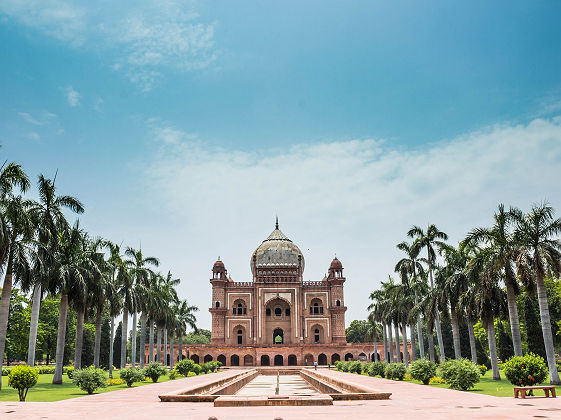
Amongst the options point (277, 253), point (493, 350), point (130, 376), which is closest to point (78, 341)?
point (130, 376)

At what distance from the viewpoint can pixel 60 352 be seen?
2459 cm

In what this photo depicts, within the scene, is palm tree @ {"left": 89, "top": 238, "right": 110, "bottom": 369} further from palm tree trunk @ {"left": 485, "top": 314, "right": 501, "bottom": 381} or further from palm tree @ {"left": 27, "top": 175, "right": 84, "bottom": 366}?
palm tree trunk @ {"left": 485, "top": 314, "right": 501, "bottom": 381}

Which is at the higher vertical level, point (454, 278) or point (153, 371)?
point (454, 278)

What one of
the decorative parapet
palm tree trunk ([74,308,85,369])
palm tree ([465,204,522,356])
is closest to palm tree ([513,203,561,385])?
palm tree ([465,204,522,356])

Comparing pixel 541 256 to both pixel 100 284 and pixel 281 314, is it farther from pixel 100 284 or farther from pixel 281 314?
pixel 281 314

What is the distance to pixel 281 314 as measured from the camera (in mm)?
59812

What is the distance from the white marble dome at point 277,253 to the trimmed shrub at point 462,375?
1708 inches

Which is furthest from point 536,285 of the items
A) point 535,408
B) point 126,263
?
point 126,263

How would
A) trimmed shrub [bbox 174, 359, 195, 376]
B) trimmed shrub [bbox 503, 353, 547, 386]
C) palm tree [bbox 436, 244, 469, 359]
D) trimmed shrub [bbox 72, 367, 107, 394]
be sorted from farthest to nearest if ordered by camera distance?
trimmed shrub [bbox 174, 359, 195, 376] < palm tree [bbox 436, 244, 469, 359] < trimmed shrub [bbox 72, 367, 107, 394] < trimmed shrub [bbox 503, 353, 547, 386]

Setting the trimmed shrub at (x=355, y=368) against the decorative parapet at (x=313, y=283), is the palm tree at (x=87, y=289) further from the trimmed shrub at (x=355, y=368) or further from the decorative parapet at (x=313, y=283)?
the decorative parapet at (x=313, y=283)

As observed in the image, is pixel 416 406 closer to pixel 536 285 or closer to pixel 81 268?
pixel 536 285

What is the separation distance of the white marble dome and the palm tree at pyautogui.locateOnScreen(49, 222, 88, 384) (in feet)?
125

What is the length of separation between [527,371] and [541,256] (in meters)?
5.32

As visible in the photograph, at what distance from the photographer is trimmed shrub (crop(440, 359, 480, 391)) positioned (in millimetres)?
17812
